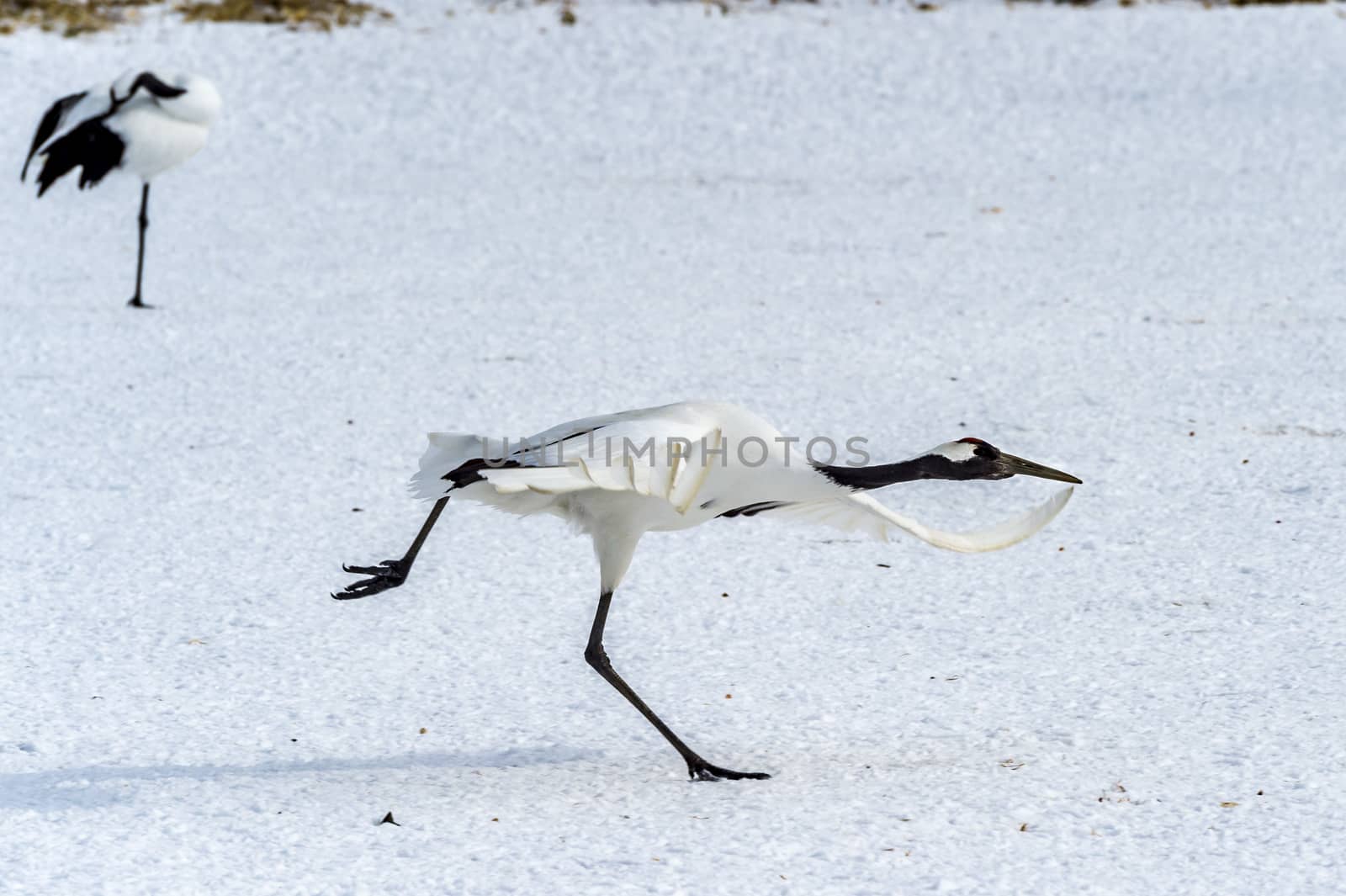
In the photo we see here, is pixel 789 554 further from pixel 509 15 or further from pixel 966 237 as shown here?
pixel 509 15

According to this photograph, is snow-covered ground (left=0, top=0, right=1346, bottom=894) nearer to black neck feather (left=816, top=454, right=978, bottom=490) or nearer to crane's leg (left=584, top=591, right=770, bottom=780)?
crane's leg (left=584, top=591, right=770, bottom=780)

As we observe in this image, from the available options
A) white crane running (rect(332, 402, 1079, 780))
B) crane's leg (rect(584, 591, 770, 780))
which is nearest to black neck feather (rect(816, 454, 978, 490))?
white crane running (rect(332, 402, 1079, 780))

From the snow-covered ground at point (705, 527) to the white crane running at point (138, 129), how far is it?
2.09ft

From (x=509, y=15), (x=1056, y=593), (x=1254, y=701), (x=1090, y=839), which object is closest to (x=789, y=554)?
(x=1056, y=593)

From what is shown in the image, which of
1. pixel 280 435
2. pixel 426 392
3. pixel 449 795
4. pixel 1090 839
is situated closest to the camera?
pixel 1090 839

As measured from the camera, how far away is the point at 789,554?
16.5 ft

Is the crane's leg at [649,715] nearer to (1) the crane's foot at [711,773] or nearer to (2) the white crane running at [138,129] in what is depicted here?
(1) the crane's foot at [711,773]

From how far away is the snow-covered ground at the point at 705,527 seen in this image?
10.9 ft

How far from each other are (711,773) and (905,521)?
2.37 feet

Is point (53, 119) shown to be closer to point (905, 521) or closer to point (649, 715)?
point (649, 715)

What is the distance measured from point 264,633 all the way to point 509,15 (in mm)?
10226

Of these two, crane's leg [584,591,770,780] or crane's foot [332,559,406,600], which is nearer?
crane's leg [584,591,770,780]

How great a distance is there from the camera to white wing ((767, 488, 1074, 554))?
3561 mm

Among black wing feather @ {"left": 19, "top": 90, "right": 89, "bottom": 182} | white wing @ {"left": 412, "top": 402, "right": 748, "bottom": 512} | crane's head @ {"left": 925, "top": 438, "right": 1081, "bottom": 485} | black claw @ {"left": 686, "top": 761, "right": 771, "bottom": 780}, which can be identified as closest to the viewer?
white wing @ {"left": 412, "top": 402, "right": 748, "bottom": 512}
